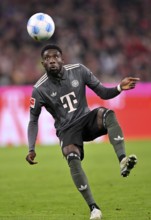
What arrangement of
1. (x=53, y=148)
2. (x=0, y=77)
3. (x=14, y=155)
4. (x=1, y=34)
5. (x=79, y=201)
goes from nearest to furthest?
1. (x=79, y=201)
2. (x=14, y=155)
3. (x=53, y=148)
4. (x=0, y=77)
5. (x=1, y=34)

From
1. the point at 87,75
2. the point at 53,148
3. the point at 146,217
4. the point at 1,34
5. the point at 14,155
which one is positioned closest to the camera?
the point at 146,217

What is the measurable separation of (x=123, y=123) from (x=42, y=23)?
420 inches

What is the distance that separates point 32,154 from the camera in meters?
8.35

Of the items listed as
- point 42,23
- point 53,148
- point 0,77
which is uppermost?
point 42,23

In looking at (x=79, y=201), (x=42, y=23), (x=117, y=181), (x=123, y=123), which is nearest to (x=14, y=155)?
(x=123, y=123)

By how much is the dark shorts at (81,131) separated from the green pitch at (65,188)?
904mm

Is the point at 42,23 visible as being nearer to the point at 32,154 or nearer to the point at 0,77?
the point at 32,154

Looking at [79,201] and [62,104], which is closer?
[62,104]

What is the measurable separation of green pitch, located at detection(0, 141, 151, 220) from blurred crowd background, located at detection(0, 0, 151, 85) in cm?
439

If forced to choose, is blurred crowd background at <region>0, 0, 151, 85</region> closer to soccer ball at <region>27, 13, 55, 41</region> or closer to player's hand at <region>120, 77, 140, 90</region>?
soccer ball at <region>27, 13, 55, 41</region>

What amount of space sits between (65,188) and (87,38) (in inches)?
468

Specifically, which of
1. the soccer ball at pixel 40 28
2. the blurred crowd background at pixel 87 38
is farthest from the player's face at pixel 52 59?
the blurred crowd background at pixel 87 38

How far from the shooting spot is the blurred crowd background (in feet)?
71.8

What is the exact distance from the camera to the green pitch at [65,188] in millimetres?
8797
